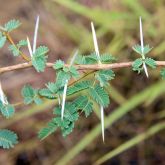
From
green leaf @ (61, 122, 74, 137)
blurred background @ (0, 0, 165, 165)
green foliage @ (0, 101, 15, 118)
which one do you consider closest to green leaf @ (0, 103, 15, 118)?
green foliage @ (0, 101, 15, 118)

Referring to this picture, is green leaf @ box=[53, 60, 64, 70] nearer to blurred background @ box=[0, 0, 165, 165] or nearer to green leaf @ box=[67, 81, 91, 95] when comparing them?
green leaf @ box=[67, 81, 91, 95]

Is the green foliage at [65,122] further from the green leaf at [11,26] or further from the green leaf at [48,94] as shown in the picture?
the green leaf at [11,26]

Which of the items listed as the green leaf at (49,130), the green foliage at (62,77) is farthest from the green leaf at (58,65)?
the green leaf at (49,130)

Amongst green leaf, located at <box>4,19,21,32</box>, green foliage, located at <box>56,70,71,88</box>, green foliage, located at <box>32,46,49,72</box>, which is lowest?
green foliage, located at <box>56,70,71,88</box>

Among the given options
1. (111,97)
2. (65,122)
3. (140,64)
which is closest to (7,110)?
(65,122)

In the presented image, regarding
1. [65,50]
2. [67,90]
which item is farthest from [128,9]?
[67,90]
